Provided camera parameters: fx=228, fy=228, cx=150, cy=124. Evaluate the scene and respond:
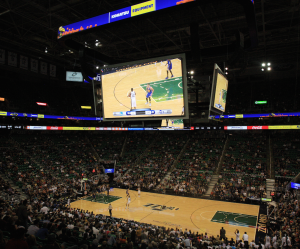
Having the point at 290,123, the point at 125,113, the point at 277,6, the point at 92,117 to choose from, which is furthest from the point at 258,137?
the point at 125,113

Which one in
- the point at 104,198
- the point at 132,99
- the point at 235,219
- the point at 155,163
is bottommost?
the point at 235,219

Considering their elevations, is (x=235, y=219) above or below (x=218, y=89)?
below

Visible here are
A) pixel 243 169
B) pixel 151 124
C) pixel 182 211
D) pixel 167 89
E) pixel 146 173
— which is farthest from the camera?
pixel 146 173

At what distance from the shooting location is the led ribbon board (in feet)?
16.8

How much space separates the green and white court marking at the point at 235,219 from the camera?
15.2m

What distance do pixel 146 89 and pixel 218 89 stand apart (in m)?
2.31

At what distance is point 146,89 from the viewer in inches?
271

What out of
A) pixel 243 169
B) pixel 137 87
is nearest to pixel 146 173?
pixel 243 169

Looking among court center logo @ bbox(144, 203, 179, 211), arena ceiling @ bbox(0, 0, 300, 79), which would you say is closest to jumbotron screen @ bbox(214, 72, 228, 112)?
arena ceiling @ bbox(0, 0, 300, 79)

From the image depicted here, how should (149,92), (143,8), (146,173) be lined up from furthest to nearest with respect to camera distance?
1. (146,173)
2. (149,92)
3. (143,8)

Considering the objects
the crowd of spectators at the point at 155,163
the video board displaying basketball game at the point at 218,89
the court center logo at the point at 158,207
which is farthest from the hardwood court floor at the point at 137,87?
the crowd of spectators at the point at 155,163

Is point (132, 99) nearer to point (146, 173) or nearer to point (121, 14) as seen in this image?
point (121, 14)

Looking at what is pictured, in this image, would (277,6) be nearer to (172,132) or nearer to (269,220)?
(269,220)

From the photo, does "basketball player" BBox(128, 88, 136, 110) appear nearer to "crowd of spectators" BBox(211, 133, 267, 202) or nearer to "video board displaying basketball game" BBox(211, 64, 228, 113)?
"video board displaying basketball game" BBox(211, 64, 228, 113)
